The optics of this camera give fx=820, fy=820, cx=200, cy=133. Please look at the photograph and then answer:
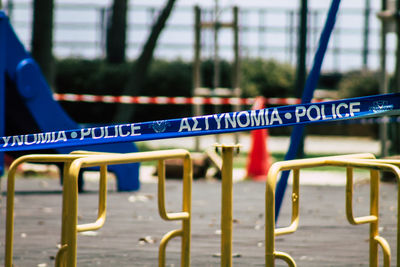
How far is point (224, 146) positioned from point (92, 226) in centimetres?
76

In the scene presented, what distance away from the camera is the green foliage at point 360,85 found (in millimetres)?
23416

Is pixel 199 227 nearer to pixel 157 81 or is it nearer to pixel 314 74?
pixel 314 74

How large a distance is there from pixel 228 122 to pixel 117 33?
20738 millimetres

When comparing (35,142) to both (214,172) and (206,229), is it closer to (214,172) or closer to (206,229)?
(206,229)

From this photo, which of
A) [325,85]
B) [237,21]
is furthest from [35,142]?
[325,85]

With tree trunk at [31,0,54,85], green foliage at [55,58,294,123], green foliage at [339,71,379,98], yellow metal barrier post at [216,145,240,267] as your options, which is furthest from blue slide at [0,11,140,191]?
green foliage at [339,71,379,98]

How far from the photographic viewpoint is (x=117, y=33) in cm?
2450

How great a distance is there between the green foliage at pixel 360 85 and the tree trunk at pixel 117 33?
6.74 metres

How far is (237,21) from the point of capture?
52.8 ft

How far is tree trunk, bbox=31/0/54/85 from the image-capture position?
1602 centimetres

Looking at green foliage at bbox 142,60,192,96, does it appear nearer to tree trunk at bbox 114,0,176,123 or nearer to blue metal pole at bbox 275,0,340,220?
tree trunk at bbox 114,0,176,123

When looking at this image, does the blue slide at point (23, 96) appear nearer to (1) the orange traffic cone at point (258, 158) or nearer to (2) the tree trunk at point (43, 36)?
(1) the orange traffic cone at point (258, 158)

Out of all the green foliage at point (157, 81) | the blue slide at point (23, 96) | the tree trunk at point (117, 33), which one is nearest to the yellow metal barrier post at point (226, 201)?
the blue slide at point (23, 96)

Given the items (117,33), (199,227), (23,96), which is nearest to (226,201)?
(199,227)
